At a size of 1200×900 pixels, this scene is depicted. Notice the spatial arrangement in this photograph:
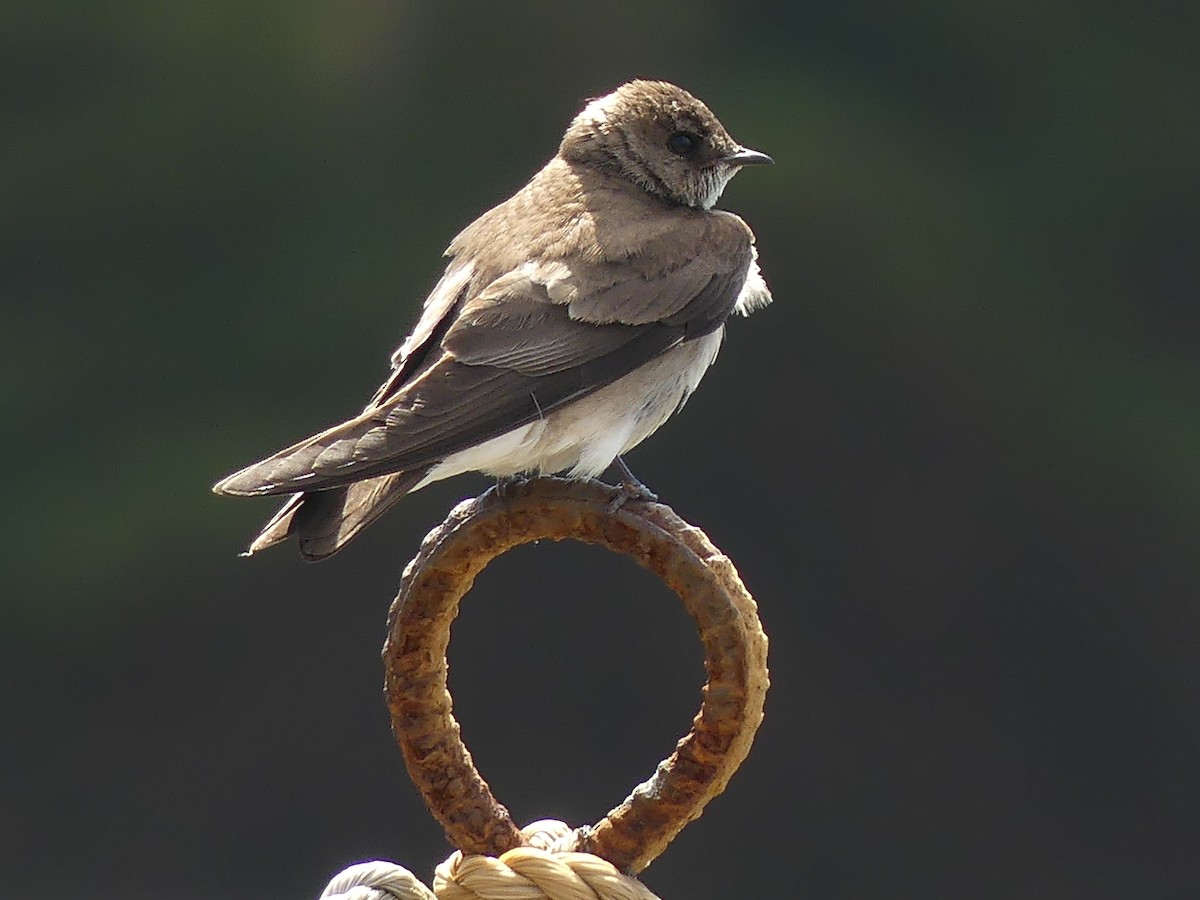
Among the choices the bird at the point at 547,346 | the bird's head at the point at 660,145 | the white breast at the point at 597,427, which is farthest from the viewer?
the bird's head at the point at 660,145

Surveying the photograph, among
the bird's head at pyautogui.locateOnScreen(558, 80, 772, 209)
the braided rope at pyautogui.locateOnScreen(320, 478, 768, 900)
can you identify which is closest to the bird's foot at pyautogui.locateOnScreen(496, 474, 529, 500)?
the braided rope at pyautogui.locateOnScreen(320, 478, 768, 900)

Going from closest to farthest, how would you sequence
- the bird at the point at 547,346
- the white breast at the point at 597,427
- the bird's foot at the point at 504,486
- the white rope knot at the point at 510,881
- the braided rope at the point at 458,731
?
the white rope knot at the point at 510,881 → the braided rope at the point at 458,731 → the bird's foot at the point at 504,486 → the bird at the point at 547,346 → the white breast at the point at 597,427

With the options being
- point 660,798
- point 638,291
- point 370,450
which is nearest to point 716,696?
point 660,798

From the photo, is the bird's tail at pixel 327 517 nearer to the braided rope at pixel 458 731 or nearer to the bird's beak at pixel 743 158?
the braided rope at pixel 458 731

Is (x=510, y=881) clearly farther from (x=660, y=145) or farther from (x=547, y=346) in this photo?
(x=660, y=145)

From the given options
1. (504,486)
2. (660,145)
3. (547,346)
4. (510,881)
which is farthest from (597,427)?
(510,881)

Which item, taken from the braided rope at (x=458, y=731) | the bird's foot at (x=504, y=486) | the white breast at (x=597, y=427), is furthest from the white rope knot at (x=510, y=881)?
the white breast at (x=597, y=427)
